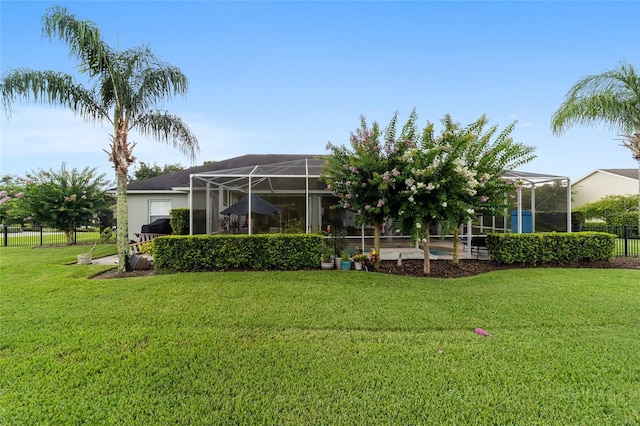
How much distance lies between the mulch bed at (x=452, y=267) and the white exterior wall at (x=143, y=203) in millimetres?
7914

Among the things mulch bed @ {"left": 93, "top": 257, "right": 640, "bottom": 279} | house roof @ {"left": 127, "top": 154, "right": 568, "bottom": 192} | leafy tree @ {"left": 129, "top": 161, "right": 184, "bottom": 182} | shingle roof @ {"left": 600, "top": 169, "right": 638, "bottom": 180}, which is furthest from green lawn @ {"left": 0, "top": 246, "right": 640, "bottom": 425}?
leafy tree @ {"left": 129, "top": 161, "right": 184, "bottom": 182}

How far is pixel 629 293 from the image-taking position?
559 cm

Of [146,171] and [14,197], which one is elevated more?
[146,171]

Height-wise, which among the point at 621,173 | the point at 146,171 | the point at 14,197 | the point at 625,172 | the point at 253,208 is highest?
the point at 146,171

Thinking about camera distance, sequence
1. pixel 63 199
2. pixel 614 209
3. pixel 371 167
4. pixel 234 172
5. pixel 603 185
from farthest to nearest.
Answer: pixel 603 185 → pixel 614 209 → pixel 63 199 → pixel 234 172 → pixel 371 167

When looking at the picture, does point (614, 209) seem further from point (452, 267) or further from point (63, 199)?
point (63, 199)

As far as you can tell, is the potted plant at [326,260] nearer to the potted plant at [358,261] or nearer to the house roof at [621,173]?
the potted plant at [358,261]

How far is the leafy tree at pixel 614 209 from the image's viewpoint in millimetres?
18891

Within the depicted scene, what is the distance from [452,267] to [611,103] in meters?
6.73

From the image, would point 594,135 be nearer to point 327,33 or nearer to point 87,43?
point 327,33

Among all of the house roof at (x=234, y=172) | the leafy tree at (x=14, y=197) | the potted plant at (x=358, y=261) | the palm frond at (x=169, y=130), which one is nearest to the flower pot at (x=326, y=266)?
the potted plant at (x=358, y=261)

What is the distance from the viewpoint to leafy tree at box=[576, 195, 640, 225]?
62.0ft

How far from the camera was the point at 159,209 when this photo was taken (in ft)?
50.1

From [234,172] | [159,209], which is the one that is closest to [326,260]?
[234,172]
